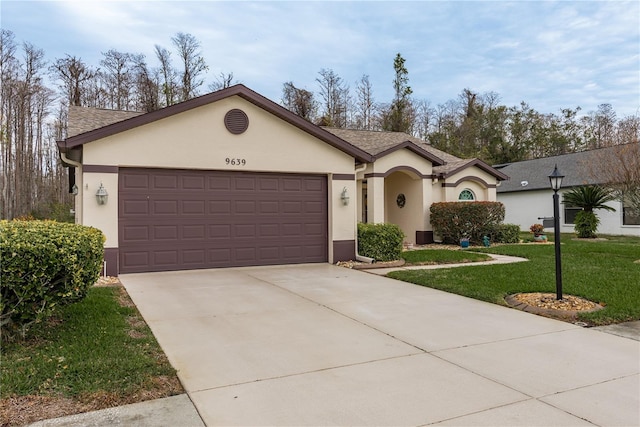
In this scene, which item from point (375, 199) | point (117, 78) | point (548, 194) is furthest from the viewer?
point (117, 78)

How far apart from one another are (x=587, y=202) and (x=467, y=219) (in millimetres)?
5622

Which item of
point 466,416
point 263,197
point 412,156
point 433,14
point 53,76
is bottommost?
point 466,416

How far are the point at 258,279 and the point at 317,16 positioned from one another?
731 centimetres

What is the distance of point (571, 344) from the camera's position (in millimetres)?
5012

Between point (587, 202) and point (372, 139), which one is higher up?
point (372, 139)

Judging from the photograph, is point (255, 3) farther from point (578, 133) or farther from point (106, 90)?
point (578, 133)

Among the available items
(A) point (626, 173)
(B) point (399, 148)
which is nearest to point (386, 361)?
(A) point (626, 173)

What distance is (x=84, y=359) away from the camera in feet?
13.8

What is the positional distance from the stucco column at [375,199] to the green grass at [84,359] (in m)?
10.9

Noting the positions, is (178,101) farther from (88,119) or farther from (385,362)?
(385,362)

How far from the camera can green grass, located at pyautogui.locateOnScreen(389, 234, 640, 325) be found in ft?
21.8

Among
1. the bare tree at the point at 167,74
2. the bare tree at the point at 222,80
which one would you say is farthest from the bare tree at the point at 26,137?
the bare tree at the point at 222,80

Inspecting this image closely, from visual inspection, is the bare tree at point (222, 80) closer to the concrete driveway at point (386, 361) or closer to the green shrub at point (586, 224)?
the green shrub at point (586, 224)

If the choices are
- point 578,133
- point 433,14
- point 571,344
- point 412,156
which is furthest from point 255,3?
point 578,133
